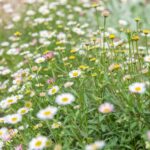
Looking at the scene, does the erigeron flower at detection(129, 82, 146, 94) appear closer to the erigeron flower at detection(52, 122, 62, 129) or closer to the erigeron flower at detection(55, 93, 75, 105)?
the erigeron flower at detection(55, 93, 75, 105)

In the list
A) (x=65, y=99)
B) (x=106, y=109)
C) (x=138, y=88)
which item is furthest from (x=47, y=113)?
(x=138, y=88)

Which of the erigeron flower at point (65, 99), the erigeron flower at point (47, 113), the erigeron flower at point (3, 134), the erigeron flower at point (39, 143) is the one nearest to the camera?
the erigeron flower at point (39, 143)

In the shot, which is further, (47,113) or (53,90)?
(53,90)

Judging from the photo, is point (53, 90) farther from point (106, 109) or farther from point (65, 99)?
point (106, 109)

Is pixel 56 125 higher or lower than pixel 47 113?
lower

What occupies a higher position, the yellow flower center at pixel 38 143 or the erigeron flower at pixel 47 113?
the erigeron flower at pixel 47 113

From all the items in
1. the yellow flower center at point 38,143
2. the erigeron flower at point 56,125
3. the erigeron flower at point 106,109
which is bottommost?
the erigeron flower at point 56,125

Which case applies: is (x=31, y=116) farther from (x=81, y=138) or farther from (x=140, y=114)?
(x=140, y=114)

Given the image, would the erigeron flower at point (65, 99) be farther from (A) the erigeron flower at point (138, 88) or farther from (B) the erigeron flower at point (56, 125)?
(A) the erigeron flower at point (138, 88)

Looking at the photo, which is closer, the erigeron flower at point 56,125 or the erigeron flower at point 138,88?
the erigeron flower at point 138,88

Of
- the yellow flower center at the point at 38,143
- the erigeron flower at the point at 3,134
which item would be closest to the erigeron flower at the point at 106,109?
the yellow flower center at the point at 38,143

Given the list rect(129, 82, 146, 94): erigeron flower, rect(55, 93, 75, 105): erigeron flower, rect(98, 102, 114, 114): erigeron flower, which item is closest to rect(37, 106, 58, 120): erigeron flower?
rect(55, 93, 75, 105): erigeron flower
